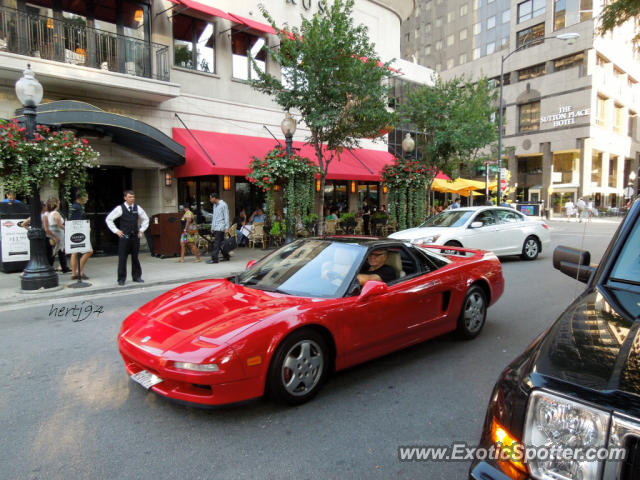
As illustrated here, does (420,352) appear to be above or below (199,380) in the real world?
below

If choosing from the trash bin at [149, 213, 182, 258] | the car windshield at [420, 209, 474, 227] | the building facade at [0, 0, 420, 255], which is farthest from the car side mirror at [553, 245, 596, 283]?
the trash bin at [149, 213, 182, 258]

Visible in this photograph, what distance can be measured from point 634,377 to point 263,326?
2307 millimetres

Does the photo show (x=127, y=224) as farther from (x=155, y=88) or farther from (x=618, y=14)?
(x=618, y=14)

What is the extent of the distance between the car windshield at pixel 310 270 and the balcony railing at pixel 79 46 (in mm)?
11516

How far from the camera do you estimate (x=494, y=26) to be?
194 ft

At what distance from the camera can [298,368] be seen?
339cm

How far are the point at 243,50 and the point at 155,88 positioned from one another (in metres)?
5.08

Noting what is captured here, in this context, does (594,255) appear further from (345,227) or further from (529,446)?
(529,446)

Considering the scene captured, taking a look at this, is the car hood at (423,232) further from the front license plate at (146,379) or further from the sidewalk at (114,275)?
the front license plate at (146,379)

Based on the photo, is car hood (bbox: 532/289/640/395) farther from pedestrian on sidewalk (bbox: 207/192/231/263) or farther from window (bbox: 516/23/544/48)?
window (bbox: 516/23/544/48)

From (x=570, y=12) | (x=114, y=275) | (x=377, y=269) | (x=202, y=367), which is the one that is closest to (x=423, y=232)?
(x=377, y=269)

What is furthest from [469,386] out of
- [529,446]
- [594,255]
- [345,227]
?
[345,227]

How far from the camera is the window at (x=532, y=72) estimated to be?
50.8 m

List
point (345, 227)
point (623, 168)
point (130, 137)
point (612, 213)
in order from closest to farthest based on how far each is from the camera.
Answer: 1. point (130, 137)
2. point (345, 227)
3. point (612, 213)
4. point (623, 168)
